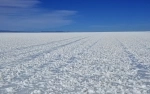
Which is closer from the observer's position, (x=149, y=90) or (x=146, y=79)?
(x=149, y=90)

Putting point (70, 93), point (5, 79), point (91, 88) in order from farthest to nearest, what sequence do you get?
1. point (5, 79)
2. point (91, 88)
3. point (70, 93)

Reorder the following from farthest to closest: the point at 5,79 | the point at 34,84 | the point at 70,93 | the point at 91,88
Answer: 1. the point at 5,79
2. the point at 34,84
3. the point at 91,88
4. the point at 70,93

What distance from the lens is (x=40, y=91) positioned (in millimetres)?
6305

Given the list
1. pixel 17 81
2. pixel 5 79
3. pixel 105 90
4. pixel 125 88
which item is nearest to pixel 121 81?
pixel 125 88

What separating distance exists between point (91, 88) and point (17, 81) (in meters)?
2.71

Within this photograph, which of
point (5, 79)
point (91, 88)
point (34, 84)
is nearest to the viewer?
point (91, 88)

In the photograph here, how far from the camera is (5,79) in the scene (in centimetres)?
777

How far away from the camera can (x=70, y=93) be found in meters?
6.15

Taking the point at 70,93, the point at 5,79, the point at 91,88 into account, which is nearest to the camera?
the point at 70,93

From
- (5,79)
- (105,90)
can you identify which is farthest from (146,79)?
(5,79)

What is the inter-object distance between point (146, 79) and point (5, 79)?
17.2 ft

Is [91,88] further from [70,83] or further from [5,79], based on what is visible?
[5,79]

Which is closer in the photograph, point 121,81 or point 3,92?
point 3,92

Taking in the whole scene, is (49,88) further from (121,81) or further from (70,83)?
(121,81)
